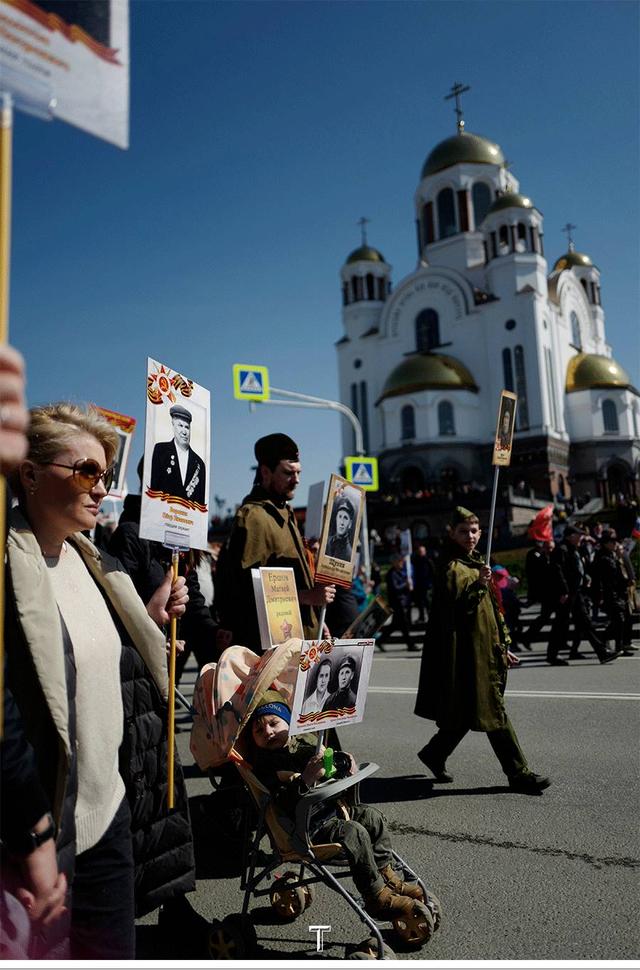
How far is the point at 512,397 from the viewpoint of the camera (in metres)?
5.48

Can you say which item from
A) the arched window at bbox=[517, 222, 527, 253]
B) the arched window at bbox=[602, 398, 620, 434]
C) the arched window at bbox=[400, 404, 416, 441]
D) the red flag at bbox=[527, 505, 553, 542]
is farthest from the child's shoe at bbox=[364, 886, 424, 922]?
the arched window at bbox=[517, 222, 527, 253]

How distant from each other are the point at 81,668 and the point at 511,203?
52683 mm

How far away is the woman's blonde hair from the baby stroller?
1295 millimetres

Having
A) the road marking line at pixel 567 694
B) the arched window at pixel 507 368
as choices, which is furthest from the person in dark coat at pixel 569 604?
the arched window at pixel 507 368

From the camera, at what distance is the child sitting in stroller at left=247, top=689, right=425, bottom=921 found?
2.91 meters

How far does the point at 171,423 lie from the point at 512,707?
5.73 meters

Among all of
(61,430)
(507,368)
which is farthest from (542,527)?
(507,368)

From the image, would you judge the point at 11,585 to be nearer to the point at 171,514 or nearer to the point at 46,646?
the point at 46,646

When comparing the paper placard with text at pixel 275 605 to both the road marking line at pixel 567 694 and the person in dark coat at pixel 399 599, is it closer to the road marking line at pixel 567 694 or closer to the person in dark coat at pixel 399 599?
the road marking line at pixel 567 694

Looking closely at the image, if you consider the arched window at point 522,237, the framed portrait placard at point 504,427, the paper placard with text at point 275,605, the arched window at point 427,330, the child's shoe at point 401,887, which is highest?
the arched window at point 522,237

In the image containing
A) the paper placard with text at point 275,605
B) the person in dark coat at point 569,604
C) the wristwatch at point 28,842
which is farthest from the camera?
the person in dark coat at point 569,604

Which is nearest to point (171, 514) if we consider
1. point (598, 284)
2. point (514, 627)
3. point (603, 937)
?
point (603, 937)

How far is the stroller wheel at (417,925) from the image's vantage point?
2.92 m

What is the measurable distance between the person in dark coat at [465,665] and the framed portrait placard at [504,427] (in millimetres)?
482
